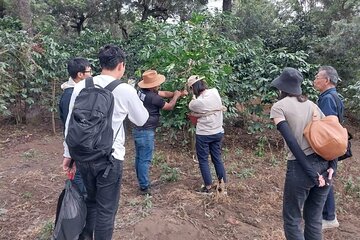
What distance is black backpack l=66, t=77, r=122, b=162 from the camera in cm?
240

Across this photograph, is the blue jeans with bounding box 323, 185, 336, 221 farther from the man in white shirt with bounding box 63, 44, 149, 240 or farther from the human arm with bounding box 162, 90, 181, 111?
the man in white shirt with bounding box 63, 44, 149, 240

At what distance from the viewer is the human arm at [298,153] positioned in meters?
2.62

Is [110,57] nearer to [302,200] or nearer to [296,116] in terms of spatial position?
[296,116]

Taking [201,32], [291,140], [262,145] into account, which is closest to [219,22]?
[201,32]

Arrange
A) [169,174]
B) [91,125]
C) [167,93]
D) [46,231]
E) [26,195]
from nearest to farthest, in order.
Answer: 1. [91,125]
2. [46,231]
3. [26,195]
4. [167,93]
5. [169,174]

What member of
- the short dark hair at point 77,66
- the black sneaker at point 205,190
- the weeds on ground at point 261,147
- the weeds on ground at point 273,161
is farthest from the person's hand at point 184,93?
the weeds on ground at point 261,147

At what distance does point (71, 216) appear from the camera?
2.79 meters

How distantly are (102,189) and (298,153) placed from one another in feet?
4.56

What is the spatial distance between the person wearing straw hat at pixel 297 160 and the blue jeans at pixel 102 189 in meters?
1.21

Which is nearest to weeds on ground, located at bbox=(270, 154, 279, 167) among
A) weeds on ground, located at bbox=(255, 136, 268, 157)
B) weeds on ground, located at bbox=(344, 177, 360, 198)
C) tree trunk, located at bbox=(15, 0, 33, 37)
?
weeds on ground, located at bbox=(255, 136, 268, 157)

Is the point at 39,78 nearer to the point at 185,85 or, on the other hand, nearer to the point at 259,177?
the point at 185,85

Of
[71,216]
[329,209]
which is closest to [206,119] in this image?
[329,209]

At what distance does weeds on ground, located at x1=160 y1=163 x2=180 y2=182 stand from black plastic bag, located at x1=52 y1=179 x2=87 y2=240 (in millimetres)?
2064

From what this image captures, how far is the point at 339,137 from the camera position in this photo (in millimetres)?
2625
